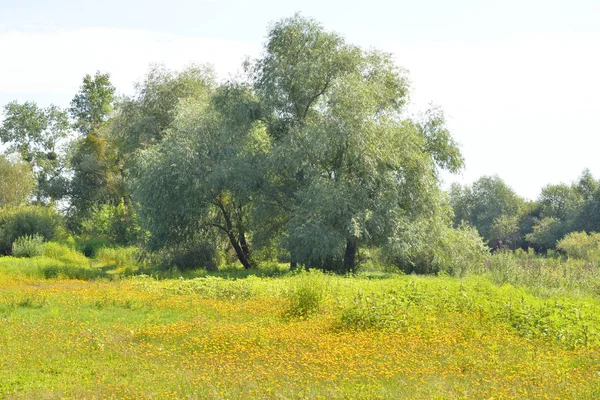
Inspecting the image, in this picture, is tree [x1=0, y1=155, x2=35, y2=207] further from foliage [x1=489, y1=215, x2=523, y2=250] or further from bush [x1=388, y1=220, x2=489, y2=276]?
foliage [x1=489, y1=215, x2=523, y2=250]

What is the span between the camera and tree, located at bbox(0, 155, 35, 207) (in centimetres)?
5294

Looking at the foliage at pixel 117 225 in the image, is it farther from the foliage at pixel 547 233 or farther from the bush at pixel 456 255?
the foliage at pixel 547 233

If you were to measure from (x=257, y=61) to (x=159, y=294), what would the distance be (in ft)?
51.8

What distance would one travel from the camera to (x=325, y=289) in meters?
16.0

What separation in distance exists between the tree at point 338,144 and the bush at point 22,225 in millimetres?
16999

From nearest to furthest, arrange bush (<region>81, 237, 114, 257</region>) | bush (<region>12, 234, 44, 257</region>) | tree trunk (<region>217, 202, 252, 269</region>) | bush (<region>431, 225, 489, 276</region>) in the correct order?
bush (<region>431, 225, 489, 276</region>)
tree trunk (<region>217, 202, 252, 269</region>)
bush (<region>12, 234, 44, 257</region>)
bush (<region>81, 237, 114, 257</region>)

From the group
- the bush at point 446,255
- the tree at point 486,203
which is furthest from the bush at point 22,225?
the tree at point 486,203

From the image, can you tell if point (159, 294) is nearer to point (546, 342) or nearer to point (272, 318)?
point (272, 318)

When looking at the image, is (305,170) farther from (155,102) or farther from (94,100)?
(94,100)

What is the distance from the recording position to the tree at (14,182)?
52938 millimetres

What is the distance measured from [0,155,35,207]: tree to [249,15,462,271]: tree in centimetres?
3337

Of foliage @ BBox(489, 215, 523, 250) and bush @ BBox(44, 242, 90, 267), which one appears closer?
bush @ BBox(44, 242, 90, 267)

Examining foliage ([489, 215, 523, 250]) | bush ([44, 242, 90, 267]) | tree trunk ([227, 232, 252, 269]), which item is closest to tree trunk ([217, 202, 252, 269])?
tree trunk ([227, 232, 252, 269])

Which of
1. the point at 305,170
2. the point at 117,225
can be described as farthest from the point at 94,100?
the point at 305,170
